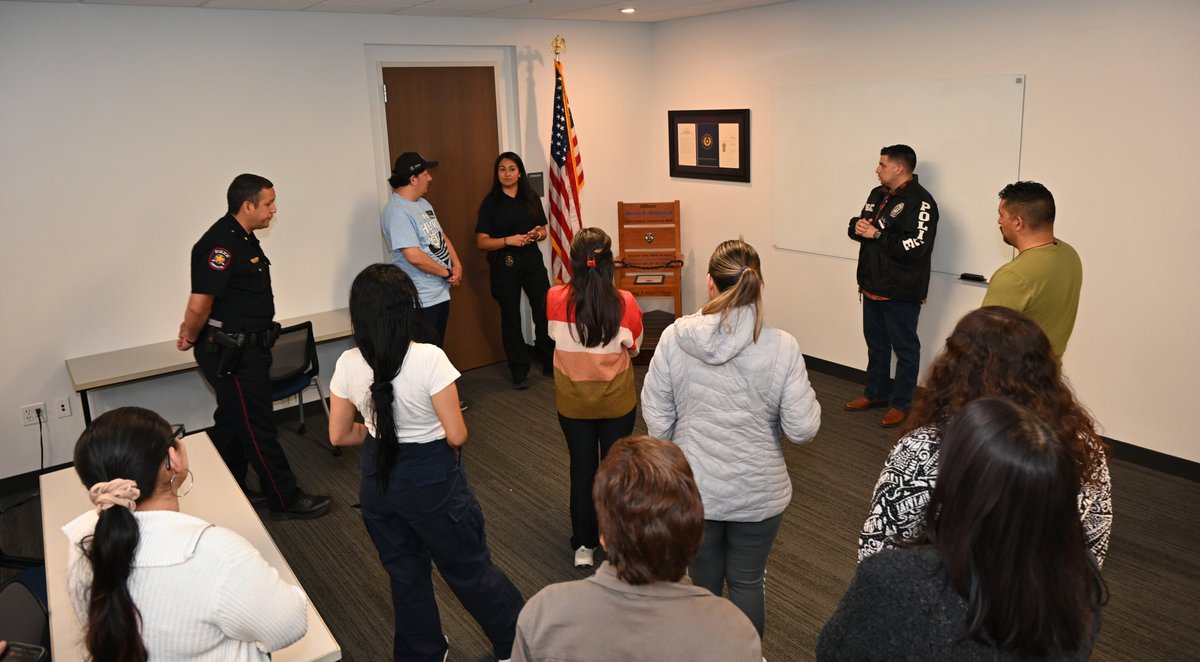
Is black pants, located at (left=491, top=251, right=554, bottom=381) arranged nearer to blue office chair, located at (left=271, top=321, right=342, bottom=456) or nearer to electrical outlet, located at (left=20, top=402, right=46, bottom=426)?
blue office chair, located at (left=271, top=321, right=342, bottom=456)

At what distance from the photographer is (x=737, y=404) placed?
2510 mm

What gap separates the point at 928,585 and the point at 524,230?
4898mm

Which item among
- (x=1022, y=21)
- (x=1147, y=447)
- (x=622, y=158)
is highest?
(x=1022, y=21)

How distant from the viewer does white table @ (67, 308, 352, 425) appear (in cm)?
444

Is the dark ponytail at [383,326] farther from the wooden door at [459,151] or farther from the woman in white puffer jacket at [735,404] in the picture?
the wooden door at [459,151]

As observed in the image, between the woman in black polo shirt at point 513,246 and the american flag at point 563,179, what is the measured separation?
27 centimetres

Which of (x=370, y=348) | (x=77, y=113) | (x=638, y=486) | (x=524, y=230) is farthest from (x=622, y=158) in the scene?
(x=638, y=486)

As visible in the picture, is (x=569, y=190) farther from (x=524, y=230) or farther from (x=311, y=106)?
(x=311, y=106)

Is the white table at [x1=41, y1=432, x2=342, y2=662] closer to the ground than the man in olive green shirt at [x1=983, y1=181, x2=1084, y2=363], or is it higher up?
closer to the ground

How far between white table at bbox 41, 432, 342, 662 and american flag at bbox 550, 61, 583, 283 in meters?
3.48

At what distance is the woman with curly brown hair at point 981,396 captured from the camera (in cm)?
182

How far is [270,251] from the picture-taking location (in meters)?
5.38

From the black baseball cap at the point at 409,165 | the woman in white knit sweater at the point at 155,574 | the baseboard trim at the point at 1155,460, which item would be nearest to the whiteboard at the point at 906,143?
the baseboard trim at the point at 1155,460

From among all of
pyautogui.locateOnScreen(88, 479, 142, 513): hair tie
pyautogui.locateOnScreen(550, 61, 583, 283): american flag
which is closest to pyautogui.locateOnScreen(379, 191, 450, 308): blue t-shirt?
pyautogui.locateOnScreen(550, 61, 583, 283): american flag
